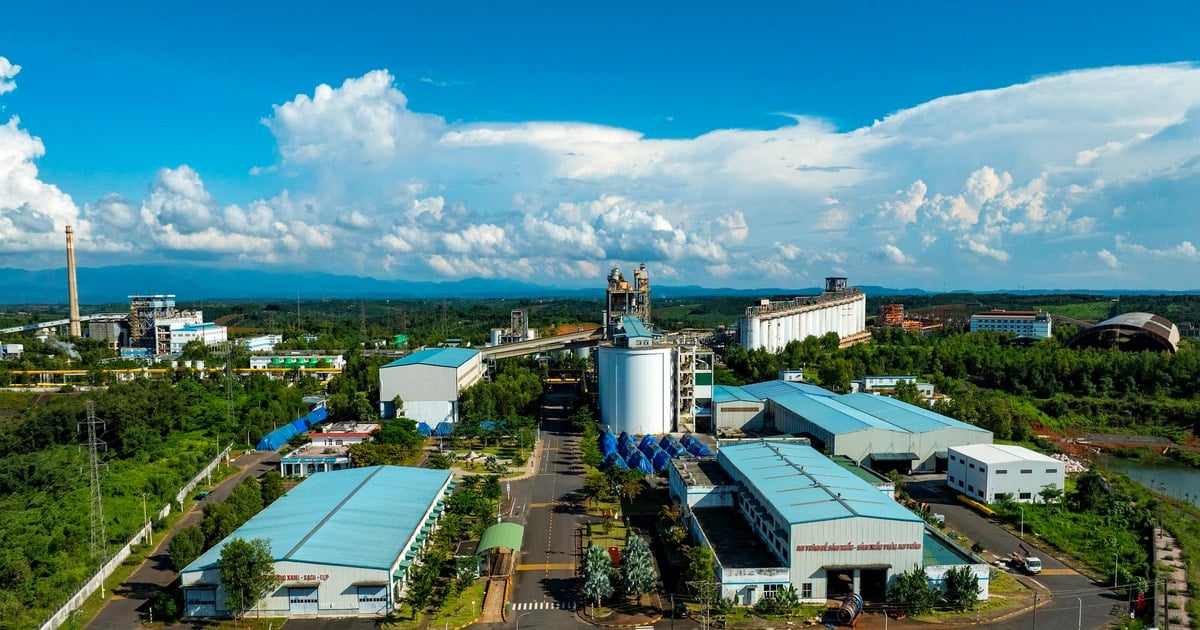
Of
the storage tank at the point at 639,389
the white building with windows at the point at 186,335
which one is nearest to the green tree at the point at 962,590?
the storage tank at the point at 639,389

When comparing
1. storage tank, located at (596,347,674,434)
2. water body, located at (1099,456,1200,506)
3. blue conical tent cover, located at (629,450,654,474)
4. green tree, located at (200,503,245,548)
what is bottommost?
water body, located at (1099,456,1200,506)

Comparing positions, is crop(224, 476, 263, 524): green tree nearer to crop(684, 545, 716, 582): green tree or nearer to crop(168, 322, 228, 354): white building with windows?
crop(684, 545, 716, 582): green tree

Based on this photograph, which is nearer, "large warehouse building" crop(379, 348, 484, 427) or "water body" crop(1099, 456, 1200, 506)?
"water body" crop(1099, 456, 1200, 506)

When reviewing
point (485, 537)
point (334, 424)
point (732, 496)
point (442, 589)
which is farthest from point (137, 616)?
point (334, 424)

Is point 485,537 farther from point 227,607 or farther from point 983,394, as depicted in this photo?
point 983,394

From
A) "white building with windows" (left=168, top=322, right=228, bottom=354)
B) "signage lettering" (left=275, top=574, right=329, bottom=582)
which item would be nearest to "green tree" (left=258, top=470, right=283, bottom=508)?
"signage lettering" (left=275, top=574, right=329, bottom=582)

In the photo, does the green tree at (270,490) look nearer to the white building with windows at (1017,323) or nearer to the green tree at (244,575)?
the green tree at (244,575)
